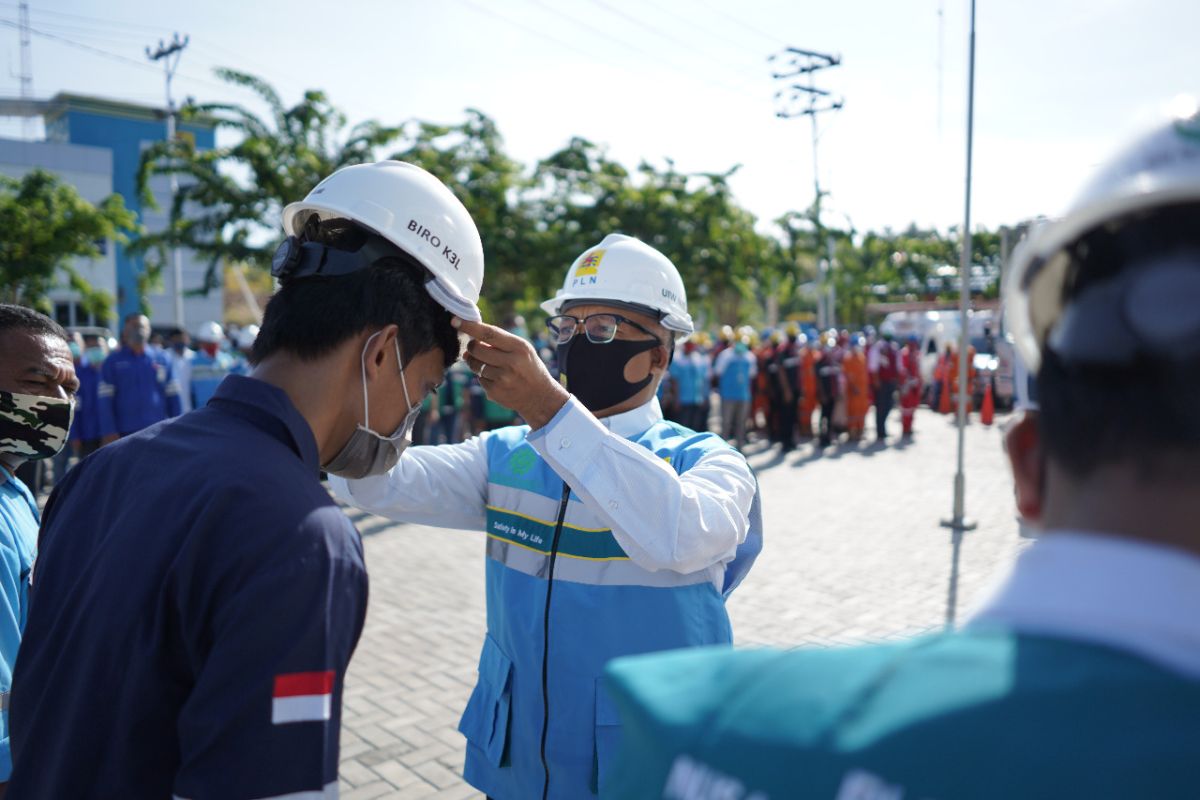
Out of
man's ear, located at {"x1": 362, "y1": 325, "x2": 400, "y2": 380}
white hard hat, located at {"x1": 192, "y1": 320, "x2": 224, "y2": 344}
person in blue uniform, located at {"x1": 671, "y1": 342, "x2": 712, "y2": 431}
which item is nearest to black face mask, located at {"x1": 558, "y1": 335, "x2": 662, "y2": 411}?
man's ear, located at {"x1": 362, "y1": 325, "x2": 400, "y2": 380}

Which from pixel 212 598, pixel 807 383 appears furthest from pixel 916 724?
pixel 807 383

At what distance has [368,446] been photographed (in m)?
1.73

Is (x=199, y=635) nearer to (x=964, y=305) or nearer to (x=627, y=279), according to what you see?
(x=627, y=279)

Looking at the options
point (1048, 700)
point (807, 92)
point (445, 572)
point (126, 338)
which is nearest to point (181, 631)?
point (1048, 700)

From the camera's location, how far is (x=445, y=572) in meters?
7.57

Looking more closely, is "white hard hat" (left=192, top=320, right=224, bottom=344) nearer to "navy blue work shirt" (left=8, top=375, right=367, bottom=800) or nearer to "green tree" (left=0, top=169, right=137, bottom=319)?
"navy blue work shirt" (left=8, top=375, right=367, bottom=800)

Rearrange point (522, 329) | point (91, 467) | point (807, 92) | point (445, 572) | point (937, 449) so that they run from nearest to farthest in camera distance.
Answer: point (91, 467), point (445, 572), point (522, 329), point (937, 449), point (807, 92)

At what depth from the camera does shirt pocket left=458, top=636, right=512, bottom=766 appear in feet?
7.31

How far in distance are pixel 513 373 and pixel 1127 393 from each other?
1369 millimetres

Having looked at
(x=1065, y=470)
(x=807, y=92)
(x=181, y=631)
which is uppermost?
(x=807, y=92)

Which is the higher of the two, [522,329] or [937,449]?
[522,329]

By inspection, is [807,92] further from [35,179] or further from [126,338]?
[35,179]

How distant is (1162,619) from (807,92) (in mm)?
24287

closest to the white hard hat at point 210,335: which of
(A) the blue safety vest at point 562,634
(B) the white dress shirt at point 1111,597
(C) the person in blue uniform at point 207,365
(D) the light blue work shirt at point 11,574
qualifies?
(C) the person in blue uniform at point 207,365
